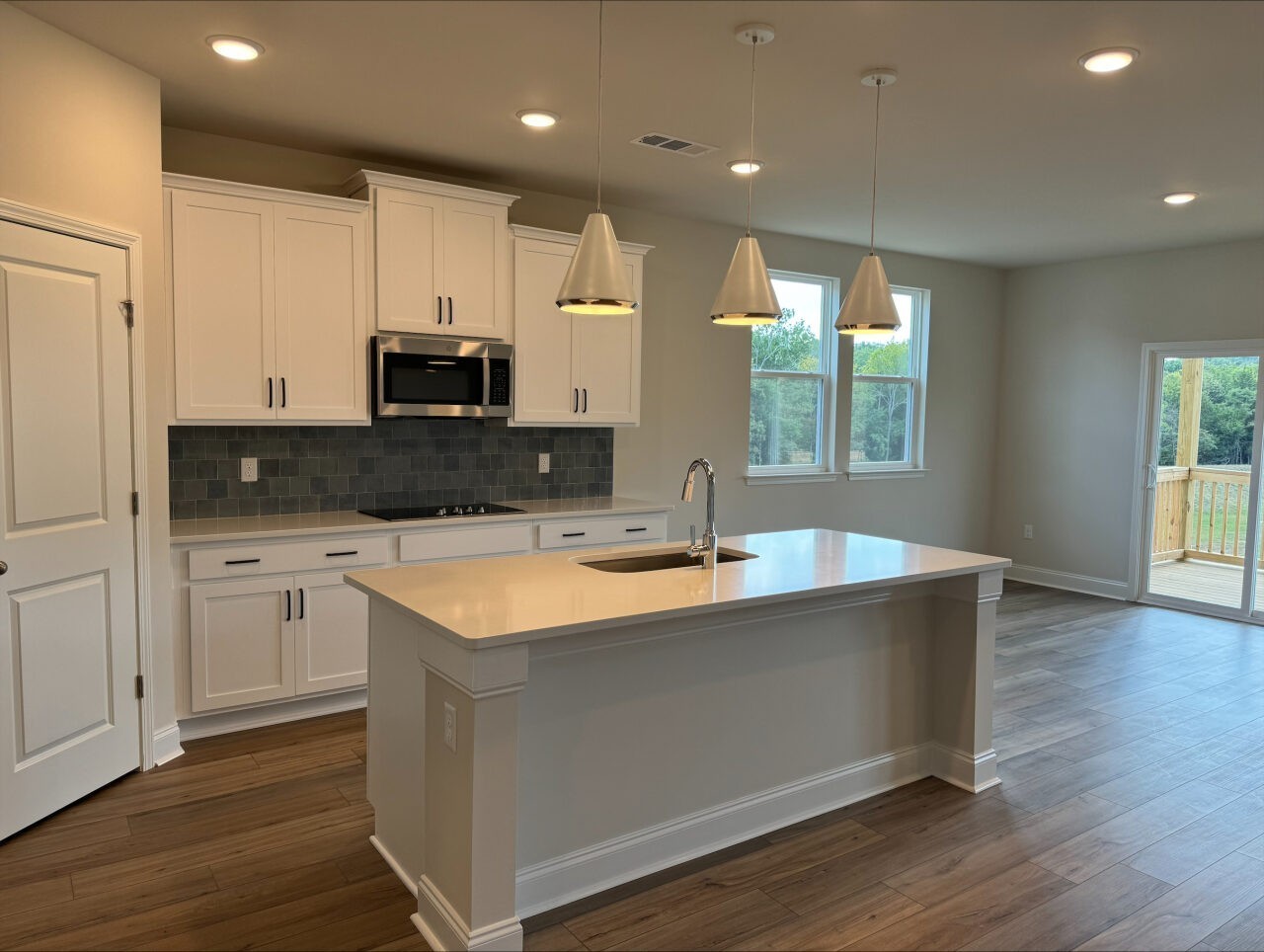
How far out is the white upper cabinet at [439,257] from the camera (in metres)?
4.07

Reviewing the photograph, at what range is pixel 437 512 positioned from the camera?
173 inches

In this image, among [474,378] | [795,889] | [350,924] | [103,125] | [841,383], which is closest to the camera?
[350,924]

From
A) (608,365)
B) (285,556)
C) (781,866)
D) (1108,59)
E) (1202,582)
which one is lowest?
(781,866)

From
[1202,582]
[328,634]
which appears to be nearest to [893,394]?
[1202,582]

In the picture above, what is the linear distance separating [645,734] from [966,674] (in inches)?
56.1

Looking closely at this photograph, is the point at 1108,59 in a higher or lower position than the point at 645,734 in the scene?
higher

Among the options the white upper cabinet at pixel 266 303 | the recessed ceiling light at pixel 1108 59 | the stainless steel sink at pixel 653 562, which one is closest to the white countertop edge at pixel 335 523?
the white upper cabinet at pixel 266 303

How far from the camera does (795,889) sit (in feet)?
8.48

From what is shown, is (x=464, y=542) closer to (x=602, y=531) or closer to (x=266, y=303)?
(x=602, y=531)

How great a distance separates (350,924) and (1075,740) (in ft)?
10.2

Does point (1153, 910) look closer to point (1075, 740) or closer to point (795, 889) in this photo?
point (795, 889)

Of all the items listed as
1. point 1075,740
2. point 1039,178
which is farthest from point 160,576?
point 1039,178

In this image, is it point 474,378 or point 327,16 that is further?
point 474,378

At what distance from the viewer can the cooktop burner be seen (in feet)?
13.8
